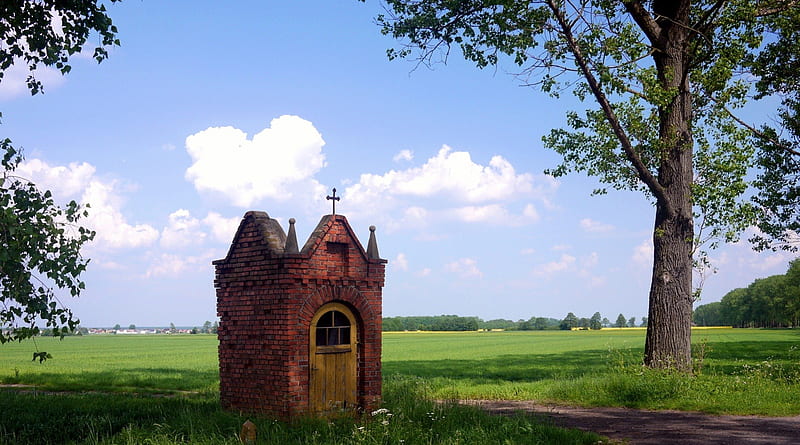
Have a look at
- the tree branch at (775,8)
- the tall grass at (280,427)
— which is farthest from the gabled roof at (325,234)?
the tree branch at (775,8)

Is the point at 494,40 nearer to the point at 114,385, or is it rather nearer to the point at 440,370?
the point at 440,370

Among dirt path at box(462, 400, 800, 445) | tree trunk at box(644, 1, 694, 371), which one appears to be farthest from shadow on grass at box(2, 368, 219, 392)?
tree trunk at box(644, 1, 694, 371)

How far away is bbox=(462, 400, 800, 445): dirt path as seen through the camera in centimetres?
1191

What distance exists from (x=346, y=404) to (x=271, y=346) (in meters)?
2.00

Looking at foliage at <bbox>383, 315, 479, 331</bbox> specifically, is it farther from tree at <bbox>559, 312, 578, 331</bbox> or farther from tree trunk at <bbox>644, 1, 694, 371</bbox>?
tree trunk at <bbox>644, 1, 694, 371</bbox>

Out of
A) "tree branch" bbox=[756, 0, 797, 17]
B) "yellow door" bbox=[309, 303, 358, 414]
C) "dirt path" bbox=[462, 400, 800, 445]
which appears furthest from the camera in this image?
"tree branch" bbox=[756, 0, 797, 17]

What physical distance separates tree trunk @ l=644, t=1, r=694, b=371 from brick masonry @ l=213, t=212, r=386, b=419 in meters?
8.58

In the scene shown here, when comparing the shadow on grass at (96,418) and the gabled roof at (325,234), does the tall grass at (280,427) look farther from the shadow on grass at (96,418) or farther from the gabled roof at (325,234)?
the gabled roof at (325,234)

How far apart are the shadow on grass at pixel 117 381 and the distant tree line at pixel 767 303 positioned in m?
71.8

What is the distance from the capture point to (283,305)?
1241 cm

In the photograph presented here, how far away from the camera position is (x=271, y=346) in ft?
41.4

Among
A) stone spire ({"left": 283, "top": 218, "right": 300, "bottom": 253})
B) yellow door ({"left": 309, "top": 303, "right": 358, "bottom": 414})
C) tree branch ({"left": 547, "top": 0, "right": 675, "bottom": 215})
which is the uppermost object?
tree branch ({"left": 547, "top": 0, "right": 675, "bottom": 215})

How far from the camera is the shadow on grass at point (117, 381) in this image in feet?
72.3

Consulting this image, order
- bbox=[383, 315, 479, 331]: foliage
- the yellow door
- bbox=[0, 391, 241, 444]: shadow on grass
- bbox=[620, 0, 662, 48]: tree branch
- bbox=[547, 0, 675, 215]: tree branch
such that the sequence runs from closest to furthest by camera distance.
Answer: bbox=[0, 391, 241, 444]: shadow on grass < the yellow door < bbox=[547, 0, 675, 215]: tree branch < bbox=[620, 0, 662, 48]: tree branch < bbox=[383, 315, 479, 331]: foliage
